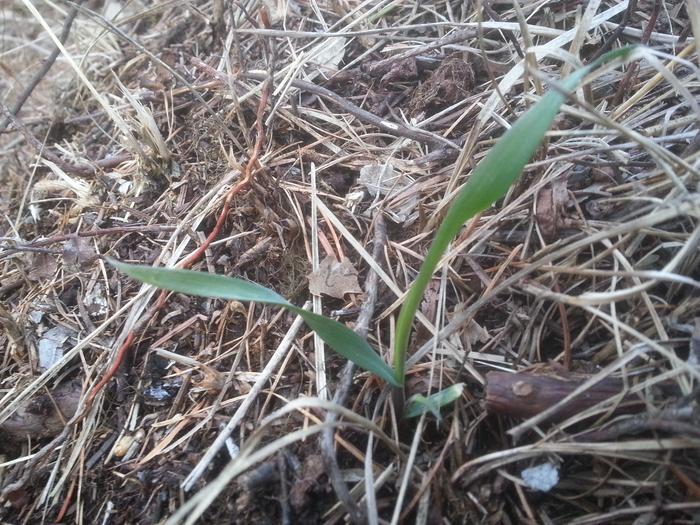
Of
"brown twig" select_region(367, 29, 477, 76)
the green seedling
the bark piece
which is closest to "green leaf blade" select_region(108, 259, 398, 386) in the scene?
the green seedling

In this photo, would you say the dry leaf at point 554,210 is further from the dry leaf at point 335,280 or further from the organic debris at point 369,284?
the dry leaf at point 335,280

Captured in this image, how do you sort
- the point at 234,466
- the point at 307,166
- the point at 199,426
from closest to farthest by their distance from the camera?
the point at 234,466 < the point at 199,426 < the point at 307,166

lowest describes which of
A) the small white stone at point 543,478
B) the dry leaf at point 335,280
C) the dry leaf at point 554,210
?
the small white stone at point 543,478

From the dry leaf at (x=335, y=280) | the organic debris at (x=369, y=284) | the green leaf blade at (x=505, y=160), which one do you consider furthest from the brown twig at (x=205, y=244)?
the green leaf blade at (x=505, y=160)

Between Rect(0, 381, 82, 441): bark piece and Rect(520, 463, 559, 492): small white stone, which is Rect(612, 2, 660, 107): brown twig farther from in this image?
Rect(0, 381, 82, 441): bark piece

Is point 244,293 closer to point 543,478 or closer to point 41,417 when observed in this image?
point 543,478

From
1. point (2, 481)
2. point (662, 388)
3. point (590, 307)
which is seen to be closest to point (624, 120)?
point (590, 307)

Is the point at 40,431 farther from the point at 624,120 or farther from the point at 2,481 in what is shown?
the point at 624,120

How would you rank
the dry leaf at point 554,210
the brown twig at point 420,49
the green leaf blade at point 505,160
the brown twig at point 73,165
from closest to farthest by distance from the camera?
1. the green leaf blade at point 505,160
2. the dry leaf at point 554,210
3. the brown twig at point 420,49
4. the brown twig at point 73,165

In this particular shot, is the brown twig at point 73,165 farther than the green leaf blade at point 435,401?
Yes
